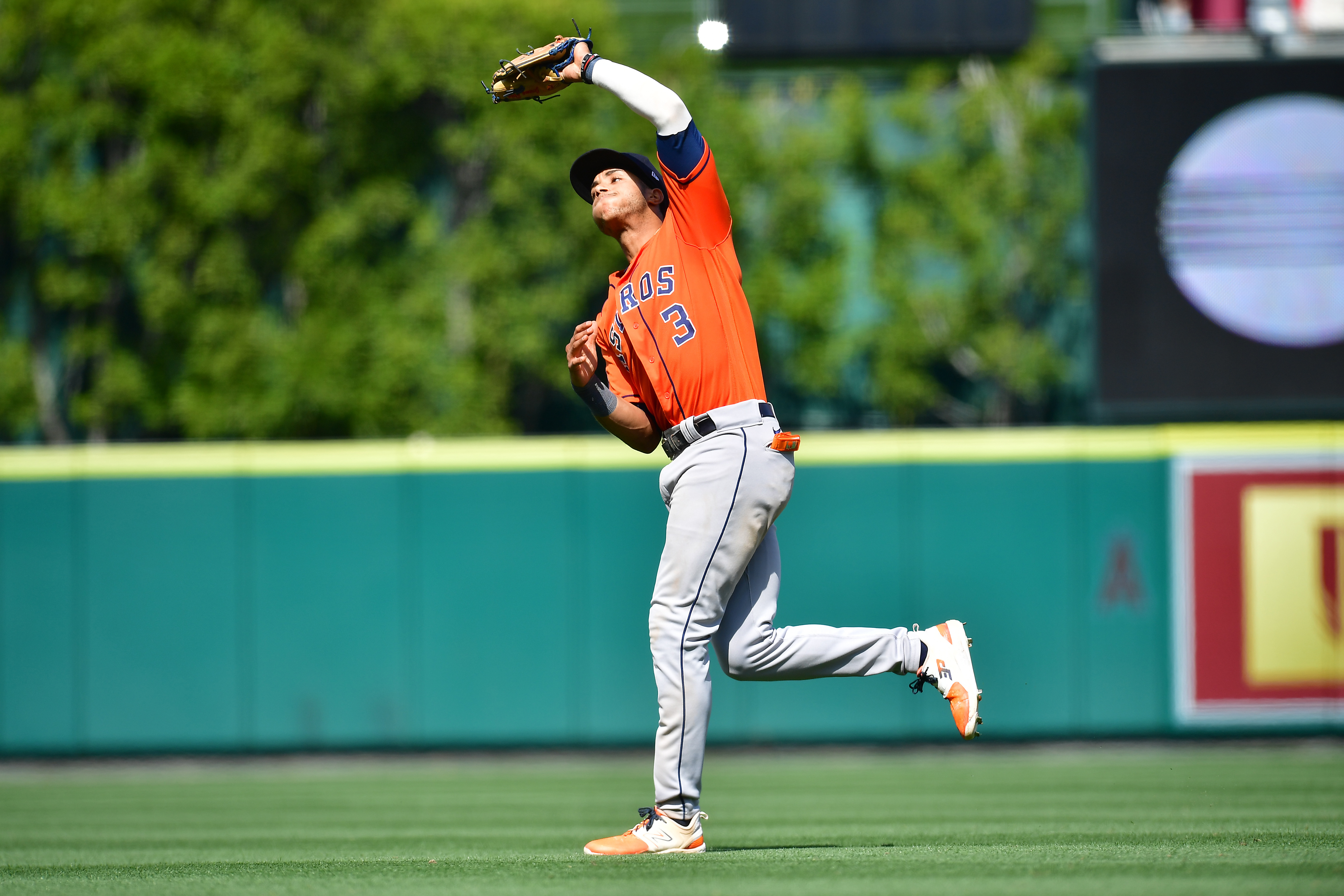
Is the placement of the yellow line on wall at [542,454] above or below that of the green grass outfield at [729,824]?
above

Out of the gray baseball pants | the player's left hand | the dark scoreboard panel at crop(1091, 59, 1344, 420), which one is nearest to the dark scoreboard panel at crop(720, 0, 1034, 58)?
the dark scoreboard panel at crop(1091, 59, 1344, 420)

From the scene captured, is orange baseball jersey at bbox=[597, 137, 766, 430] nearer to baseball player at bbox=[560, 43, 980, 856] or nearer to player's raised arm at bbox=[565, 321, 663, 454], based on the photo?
baseball player at bbox=[560, 43, 980, 856]

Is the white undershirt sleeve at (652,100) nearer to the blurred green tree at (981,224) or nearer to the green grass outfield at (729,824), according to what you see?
the green grass outfield at (729,824)

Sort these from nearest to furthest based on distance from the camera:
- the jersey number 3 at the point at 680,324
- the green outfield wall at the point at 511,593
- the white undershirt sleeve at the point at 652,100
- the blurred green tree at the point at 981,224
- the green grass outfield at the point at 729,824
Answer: the green grass outfield at the point at 729,824
the white undershirt sleeve at the point at 652,100
the jersey number 3 at the point at 680,324
the green outfield wall at the point at 511,593
the blurred green tree at the point at 981,224

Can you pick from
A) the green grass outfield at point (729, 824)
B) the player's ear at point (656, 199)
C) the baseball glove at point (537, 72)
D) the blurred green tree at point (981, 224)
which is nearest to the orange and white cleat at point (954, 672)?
the green grass outfield at point (729, 824)

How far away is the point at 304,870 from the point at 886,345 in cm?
878

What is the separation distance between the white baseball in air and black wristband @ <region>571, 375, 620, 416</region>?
0.85 meters

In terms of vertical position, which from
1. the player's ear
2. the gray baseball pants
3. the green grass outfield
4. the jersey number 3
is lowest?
the green grass outfield

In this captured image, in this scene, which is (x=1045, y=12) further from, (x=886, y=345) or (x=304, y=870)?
(x=304, y=870)

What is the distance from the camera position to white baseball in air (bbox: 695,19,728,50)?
337cm

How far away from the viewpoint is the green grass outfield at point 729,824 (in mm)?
3000

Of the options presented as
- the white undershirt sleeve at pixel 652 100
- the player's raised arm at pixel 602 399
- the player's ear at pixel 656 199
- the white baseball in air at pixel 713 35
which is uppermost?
the white baseball in air at pixel 713 35

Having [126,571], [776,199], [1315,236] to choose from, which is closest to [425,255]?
[776,199]

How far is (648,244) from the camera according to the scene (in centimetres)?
350
